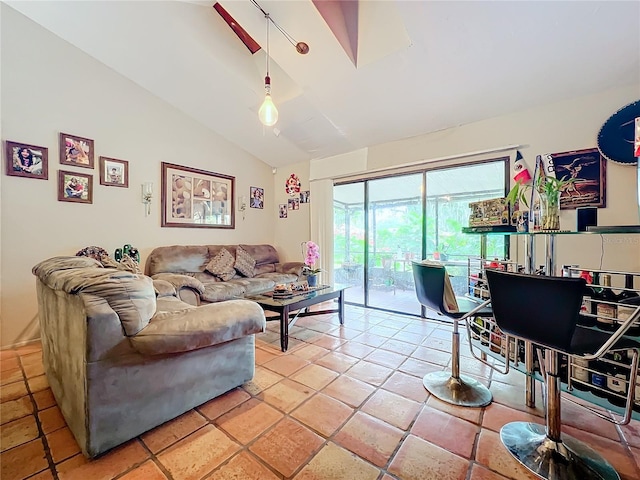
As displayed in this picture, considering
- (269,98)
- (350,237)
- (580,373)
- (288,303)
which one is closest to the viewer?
(580,373)

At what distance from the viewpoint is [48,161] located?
2.89 meters

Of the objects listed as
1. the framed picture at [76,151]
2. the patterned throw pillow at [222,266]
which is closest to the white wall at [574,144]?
the patterned throw pillow at [222,266]

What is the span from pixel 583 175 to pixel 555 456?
2.62 meters

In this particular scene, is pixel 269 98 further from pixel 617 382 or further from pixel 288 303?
pixel 617 382

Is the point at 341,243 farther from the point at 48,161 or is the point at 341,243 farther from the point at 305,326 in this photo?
the point at 48,161

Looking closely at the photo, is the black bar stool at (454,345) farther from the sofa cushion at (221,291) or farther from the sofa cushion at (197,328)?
the sofa cushion at (221,291)

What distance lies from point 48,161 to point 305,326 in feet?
11.1

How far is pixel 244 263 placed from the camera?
4.34 meters

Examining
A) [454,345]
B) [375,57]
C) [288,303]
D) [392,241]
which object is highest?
[375,57]

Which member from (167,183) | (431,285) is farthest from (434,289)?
(167,183)

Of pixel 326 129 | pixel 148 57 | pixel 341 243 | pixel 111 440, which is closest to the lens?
pixel 111 440

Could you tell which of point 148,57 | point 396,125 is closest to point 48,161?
point 148,57

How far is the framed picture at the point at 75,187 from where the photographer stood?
297 cm

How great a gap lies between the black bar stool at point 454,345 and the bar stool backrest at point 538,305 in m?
0.38
